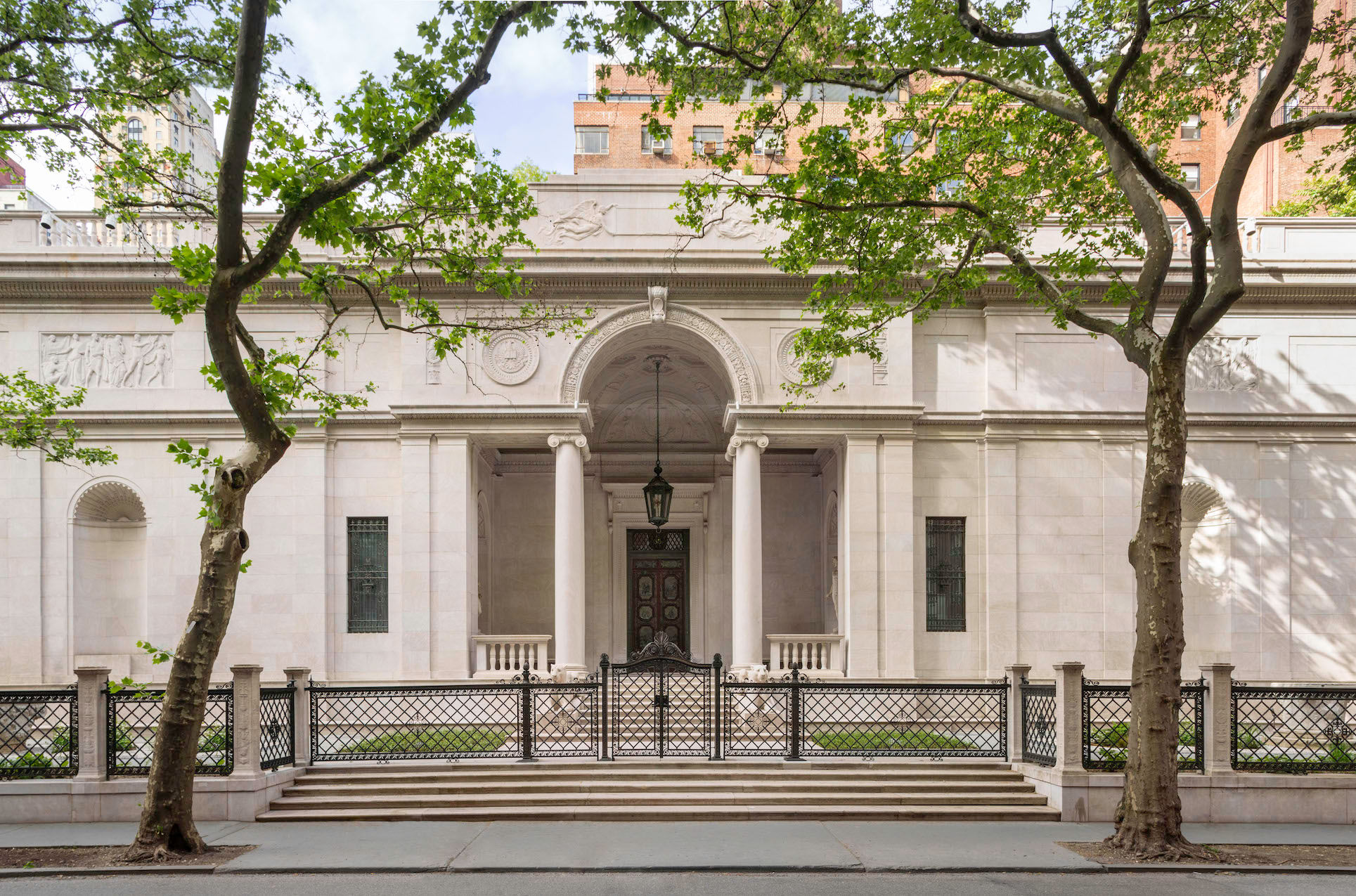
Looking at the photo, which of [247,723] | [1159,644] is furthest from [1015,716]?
[247,723]

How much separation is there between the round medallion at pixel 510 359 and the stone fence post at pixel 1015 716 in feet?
33.4

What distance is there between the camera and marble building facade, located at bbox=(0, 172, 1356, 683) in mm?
17719

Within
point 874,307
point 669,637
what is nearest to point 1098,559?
point 874,307

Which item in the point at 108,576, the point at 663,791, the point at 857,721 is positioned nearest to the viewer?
the point at 663,791

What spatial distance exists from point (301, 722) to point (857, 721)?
8944mm

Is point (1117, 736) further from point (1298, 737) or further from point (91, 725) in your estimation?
point (91, 725)

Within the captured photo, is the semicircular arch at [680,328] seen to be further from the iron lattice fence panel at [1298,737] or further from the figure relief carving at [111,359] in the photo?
the iron lattice fence panel at [1298,737]

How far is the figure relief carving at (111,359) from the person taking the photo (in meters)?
18.0

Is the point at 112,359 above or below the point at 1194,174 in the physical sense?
below

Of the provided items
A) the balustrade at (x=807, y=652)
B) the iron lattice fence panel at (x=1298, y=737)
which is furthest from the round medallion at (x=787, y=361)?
the iron lattice fence panel at (x=1298, y=737)

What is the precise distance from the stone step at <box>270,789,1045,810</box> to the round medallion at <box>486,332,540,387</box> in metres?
8.25

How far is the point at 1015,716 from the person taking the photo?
525 inches

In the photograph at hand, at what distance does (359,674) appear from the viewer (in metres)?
17.7

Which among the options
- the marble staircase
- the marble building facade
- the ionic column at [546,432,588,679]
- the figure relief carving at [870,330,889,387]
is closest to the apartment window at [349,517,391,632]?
the marble building facade
